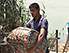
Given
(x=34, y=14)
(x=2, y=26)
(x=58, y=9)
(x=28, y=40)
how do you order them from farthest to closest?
(x=58, y=9)
(x=2, y=26)
(x=34, y=14)
(x=28, y=40)

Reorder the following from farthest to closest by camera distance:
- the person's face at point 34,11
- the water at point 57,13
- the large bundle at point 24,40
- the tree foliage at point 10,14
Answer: the water at point 57,13
the tree foliage at point 10,14
the person's face at point 34,11
the large bundle at point 24,40

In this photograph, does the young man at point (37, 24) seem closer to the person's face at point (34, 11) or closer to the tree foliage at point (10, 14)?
the person's face at point (34, 11)

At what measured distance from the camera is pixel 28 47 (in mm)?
2322

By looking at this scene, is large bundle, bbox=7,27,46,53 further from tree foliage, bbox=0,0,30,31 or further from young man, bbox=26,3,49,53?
tree foliage, bbox=0,0,30,31

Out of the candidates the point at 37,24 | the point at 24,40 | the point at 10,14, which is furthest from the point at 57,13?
the point at 24,40

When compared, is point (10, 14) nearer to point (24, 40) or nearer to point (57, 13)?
point (24, 40)

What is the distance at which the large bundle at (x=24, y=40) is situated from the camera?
2295 mm

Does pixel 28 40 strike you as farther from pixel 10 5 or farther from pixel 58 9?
pixel 58 9

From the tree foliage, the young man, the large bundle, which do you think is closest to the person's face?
the young man

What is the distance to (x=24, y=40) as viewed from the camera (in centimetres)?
229

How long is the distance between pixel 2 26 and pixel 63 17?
→ 3.40 m

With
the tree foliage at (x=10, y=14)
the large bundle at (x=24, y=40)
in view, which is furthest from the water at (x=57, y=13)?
the large bundle at (x=24, y=40)

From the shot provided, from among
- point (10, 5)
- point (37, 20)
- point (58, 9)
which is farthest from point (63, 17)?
point (37, 20)

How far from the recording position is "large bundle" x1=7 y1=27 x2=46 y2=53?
2.29 metres
